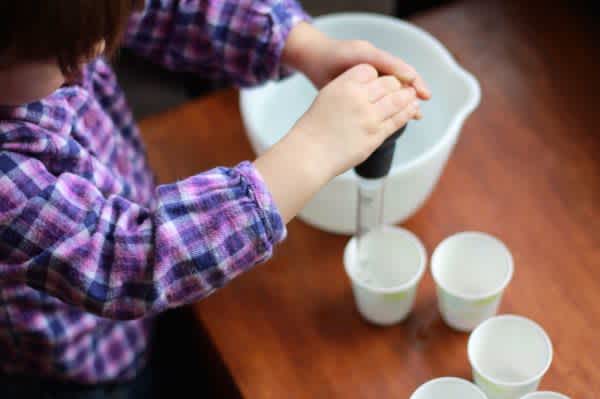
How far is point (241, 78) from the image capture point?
836 mm

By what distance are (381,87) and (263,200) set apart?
16 centimetres

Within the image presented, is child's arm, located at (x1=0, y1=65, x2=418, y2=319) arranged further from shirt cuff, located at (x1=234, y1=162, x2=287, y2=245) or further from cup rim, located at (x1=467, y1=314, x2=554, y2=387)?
cup rim, located at (x1=467, y1=314, x2=554, y2=387)

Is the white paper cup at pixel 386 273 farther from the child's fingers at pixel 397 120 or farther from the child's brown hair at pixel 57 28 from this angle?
the child's brown hair at pixel 57 28

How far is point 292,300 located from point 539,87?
1.39ft

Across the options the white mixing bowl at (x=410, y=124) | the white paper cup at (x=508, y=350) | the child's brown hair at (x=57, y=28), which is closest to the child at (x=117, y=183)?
the child's brown hair at (x=57, y=28)

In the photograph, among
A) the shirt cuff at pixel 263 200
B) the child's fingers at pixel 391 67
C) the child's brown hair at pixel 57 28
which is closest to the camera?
the child's brown hair at pixel 57 28

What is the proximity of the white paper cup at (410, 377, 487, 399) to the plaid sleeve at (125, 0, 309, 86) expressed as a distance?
0.36 metres

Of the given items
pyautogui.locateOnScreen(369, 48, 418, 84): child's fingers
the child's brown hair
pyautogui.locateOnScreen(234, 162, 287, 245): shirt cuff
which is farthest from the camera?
pyautogui.locateOnScreen(369, 48, 418, 84): child's fingers

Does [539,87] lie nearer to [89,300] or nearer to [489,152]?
[489,152]

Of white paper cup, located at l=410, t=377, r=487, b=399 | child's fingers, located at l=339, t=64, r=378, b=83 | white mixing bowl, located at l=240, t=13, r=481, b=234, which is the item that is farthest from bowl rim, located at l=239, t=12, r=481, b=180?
white paper cup, located at l=410, t=377, r=487, b=399

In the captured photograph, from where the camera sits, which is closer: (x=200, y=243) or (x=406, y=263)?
(x=200, y=243)

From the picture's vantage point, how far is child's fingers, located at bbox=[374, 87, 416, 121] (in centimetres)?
67

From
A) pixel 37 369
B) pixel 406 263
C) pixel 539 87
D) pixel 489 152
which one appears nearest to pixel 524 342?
pixel 406 263

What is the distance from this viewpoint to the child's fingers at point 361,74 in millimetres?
687
